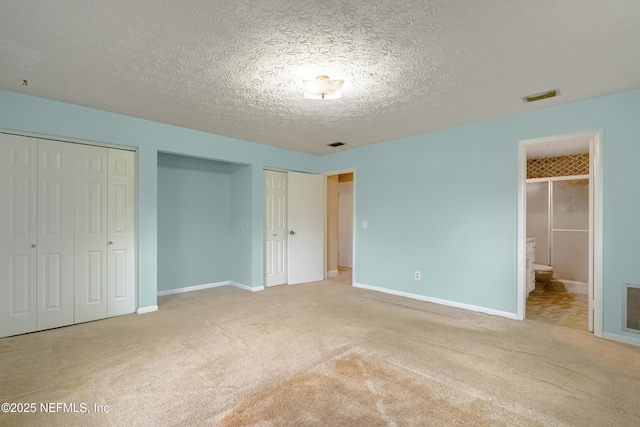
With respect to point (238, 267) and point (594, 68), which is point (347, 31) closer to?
point (594, 68)

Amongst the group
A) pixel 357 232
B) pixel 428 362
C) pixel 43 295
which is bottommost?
pixel 428 362

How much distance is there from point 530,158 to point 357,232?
365 cm

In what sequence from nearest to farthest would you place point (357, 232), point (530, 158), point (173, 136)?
point (173, 136) < point (357, 232) < point (530, 158)

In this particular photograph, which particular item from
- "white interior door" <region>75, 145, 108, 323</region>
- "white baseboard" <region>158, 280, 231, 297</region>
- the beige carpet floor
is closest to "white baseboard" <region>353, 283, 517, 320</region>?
the beige carpet floor

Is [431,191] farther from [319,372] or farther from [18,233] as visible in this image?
[18,233]

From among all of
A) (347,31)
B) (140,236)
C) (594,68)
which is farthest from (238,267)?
(594,68)

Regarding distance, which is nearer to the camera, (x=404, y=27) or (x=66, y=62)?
(x=404, y=27)

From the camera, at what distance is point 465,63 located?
2424mm

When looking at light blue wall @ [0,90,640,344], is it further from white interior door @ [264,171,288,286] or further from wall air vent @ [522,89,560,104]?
wall air vent @ [522,89,560,104]

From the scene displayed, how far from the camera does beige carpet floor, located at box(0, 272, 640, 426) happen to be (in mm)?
1856

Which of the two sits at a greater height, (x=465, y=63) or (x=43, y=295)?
(x=465, y=63)

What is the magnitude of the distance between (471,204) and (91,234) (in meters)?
4.70

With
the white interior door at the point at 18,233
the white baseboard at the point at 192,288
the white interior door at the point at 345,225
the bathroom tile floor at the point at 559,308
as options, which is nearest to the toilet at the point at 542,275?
the bathroom tile floor at the point at 559,308

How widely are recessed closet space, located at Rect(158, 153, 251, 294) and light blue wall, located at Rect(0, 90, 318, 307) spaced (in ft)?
0.61
